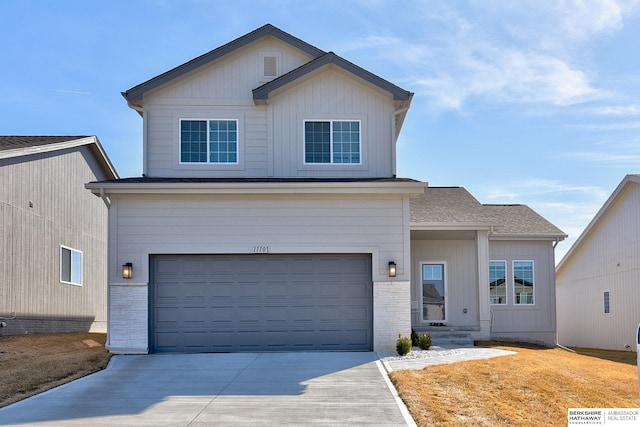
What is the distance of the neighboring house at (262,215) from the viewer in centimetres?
1662

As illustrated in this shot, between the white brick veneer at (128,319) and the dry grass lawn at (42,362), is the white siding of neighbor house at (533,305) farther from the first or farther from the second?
the dry grass lawn at (42,362)

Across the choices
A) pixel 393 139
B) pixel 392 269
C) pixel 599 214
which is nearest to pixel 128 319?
pixel 392 269

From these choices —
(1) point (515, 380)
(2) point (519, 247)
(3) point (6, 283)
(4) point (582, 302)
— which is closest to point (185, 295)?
(3) point (6, 283)

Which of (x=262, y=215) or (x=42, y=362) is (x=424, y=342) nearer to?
(x=262, y=215)

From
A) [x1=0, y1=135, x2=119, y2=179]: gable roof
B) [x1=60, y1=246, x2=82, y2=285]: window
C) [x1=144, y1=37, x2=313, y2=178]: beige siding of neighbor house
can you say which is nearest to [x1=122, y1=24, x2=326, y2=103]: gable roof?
[x1=144, y1=37, x2=313, y2=178]: beige siding of neighbor house

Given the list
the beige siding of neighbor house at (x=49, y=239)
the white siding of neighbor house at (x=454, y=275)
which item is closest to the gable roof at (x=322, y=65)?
the white siding of neighbor house at (x=454, y=275)

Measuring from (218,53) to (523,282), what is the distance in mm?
11556

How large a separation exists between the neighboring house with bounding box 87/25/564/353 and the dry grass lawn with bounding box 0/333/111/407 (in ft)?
4.21

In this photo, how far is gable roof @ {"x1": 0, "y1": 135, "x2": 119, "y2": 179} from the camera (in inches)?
806

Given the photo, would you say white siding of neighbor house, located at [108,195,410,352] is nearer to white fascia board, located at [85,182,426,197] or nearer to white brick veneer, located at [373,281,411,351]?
white brick veneer, located at [373,281,411,351]

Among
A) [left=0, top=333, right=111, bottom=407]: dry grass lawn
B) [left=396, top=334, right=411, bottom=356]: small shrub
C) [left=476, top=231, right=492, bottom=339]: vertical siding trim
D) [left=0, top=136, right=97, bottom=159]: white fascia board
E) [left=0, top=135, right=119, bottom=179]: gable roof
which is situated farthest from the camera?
[left=476, top=231, right=492, bottom=339]: vertical siding trim

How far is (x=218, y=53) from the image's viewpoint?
18359 mm

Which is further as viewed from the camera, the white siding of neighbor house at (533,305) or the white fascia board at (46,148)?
the white siding of neighbor house at (533,305)

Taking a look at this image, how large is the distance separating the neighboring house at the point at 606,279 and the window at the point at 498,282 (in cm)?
472
